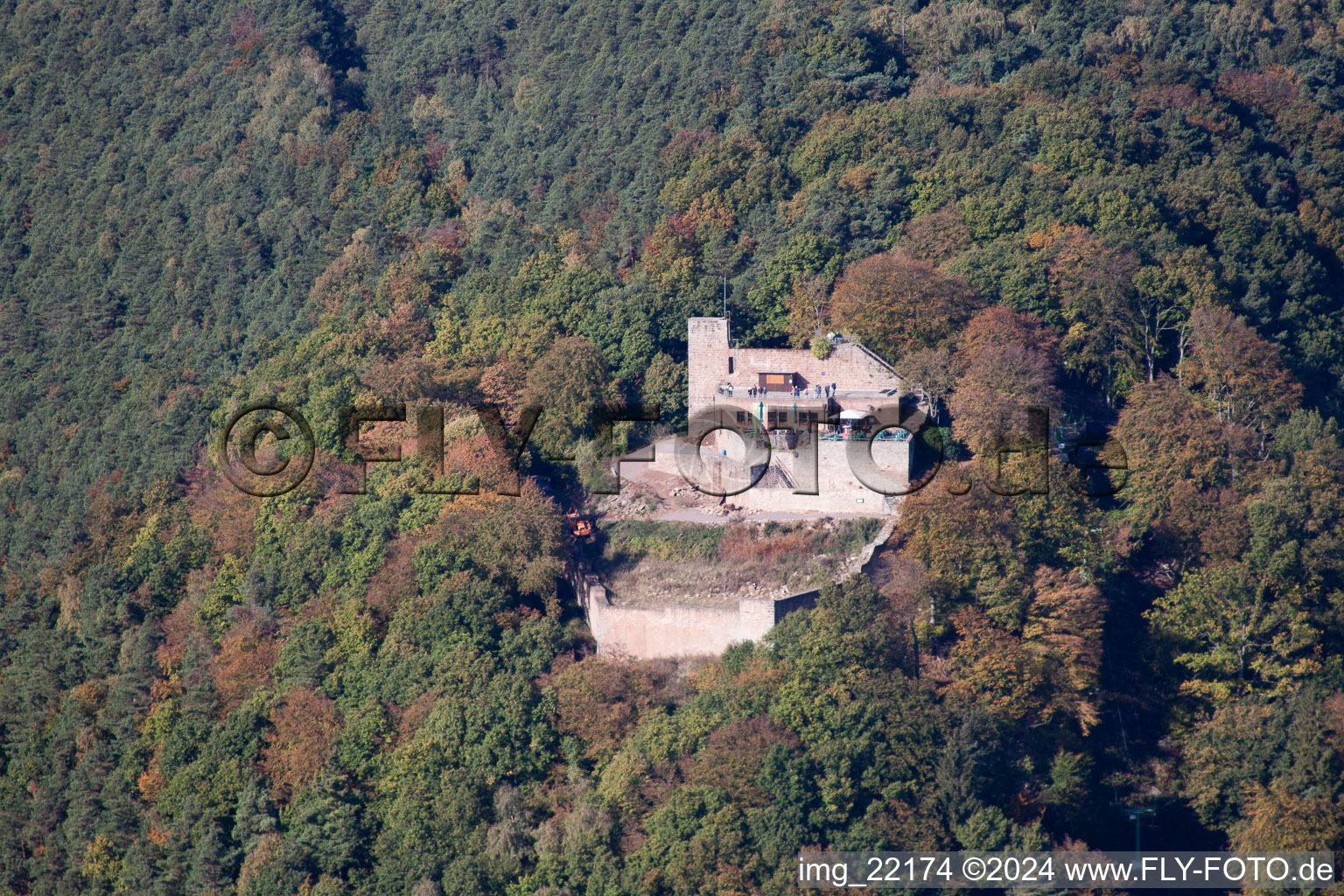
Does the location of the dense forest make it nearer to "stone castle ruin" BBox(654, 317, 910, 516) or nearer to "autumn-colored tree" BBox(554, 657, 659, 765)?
"autumn-colored tree" BBox(554, 657, 659, 765)

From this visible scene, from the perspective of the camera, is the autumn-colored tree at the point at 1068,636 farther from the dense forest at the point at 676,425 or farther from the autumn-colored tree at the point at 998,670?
the autumn-colored tree at the point at 998,670

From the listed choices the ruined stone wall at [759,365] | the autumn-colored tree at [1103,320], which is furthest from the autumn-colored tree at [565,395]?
the autumn-colored tree at [1103,320]

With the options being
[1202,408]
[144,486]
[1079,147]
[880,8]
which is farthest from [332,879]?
[880,8]

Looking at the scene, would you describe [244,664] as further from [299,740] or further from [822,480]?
[822,480]

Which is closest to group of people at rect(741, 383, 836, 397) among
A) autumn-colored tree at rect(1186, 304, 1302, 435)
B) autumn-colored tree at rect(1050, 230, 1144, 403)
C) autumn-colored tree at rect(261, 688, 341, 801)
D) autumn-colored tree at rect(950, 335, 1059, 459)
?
autumn-colored tree at rect(950, 335, 1059, 459)

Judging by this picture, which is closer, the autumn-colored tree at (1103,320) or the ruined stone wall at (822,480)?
the ruined stone wall at (822,480)
